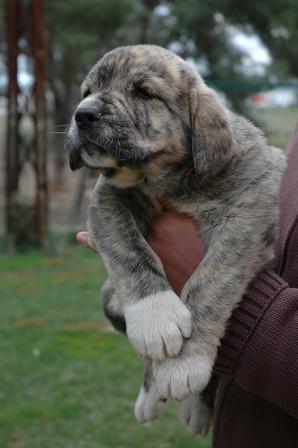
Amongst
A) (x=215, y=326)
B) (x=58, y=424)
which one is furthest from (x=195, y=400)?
(x=58, y=424)

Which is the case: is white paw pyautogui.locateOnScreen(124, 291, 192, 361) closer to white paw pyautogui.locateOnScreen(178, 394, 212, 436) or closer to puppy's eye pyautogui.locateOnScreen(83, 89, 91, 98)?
white paw pyautogui.locateOnScreen(178, 394, 212, 436)

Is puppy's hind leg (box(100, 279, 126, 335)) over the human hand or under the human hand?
under

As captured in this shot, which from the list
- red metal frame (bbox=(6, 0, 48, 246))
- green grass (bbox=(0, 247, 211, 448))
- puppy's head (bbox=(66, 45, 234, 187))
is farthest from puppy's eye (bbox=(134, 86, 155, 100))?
red metal frame (bbox=(6, 0, 48, 246))

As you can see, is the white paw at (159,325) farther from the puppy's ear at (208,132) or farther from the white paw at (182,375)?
the puppy's ear at (208,132)

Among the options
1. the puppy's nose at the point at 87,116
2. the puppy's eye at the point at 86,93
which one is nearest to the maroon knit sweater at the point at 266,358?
the puppy's nose at the point at 87,116

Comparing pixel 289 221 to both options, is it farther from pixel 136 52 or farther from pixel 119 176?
pixel 136 52

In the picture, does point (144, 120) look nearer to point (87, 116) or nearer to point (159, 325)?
point (87, 116)

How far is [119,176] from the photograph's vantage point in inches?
114

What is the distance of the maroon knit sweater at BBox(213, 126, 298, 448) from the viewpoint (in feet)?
7.45

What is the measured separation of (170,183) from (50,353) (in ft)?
13.8

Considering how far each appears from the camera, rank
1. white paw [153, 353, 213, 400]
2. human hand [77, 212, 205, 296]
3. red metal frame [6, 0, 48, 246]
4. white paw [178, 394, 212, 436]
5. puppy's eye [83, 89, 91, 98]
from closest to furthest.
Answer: white paw [153, 353, 213, 400], human hand [77, 212, 205, 296], puppy's eye [83, 89, 91, 98], white paw [178, 394, 212, 436], red metal frame [6, 0, 48, 246]

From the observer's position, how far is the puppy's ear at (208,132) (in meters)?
2.82

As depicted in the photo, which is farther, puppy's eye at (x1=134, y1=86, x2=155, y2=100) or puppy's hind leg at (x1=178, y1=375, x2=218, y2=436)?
puppy's hind leg at (x1=178, y1=375, x2=218, y2=436)

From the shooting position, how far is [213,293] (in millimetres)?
2580
